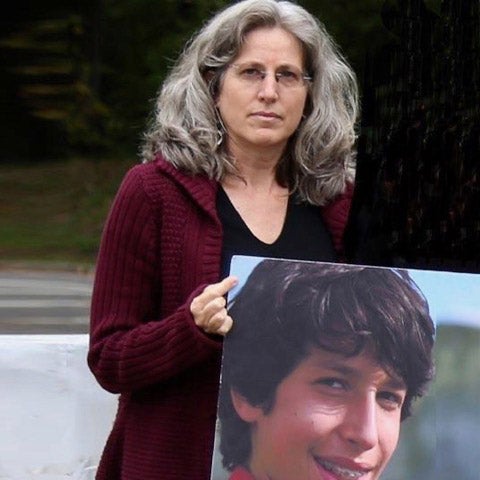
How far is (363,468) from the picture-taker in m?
3.18

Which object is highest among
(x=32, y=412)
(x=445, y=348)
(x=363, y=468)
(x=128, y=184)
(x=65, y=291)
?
(x=128, y=184)

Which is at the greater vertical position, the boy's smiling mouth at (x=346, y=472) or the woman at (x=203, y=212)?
the woman at (x=203, y=212)

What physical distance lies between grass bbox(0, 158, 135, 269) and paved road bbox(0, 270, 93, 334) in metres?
0.75

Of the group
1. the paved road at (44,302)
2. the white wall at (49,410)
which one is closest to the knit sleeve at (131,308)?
the white wall at (49,410)

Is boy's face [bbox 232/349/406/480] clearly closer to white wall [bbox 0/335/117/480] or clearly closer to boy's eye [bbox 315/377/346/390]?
boy's eye [bbox 315/377/346/390]

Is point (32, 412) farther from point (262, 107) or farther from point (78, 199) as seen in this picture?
point (78, 199)

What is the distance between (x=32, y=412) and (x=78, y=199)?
18.3 meters

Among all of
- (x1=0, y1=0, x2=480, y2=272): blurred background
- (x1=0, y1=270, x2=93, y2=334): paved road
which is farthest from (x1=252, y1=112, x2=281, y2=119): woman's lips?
(x1=0, y1=270, x2=93, y2=334): paved road

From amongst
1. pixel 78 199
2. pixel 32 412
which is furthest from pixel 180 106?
pixel 78 199

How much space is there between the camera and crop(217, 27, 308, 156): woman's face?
11.1ft

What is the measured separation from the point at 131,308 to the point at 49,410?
1.90m

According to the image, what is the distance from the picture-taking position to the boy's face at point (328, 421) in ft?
10.4

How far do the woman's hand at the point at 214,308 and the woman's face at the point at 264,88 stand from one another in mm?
395

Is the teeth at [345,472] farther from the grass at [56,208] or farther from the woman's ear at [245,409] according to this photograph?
the grass at [56,208]
